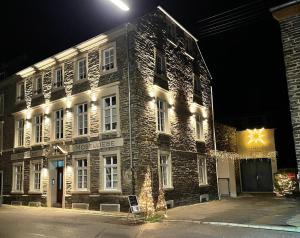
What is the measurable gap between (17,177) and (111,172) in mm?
9281

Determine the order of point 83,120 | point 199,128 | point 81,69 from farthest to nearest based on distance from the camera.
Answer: point 199,128 → point 81,69 → point 83,120

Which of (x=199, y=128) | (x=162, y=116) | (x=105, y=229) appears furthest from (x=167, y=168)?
(x=105, y=229)

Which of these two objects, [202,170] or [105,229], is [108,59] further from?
[202,170]

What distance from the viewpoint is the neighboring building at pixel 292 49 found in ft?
30.8

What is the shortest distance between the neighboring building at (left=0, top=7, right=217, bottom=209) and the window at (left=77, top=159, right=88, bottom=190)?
2.4 inches

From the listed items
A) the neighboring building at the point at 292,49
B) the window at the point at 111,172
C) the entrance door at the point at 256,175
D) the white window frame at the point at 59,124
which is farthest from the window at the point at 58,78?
the entrance door at the point at 256,175

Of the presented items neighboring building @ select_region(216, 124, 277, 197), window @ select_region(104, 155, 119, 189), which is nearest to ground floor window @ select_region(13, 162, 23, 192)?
window @ select_region(104, 155, 119, 189)

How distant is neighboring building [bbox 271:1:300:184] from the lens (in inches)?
370

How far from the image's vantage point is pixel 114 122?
56.5ft

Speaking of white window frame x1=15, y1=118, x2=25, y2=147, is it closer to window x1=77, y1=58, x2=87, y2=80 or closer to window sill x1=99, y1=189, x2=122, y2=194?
window x1=77, y1=58, x2=87, y2=80

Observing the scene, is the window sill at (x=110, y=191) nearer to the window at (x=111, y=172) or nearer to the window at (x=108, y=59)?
the window at (x=111, y=172)

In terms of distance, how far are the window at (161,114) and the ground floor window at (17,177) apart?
10.3 metres

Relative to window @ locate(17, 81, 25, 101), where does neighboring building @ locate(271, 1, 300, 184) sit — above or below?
below

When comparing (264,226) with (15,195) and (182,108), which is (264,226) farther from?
(15,195)
